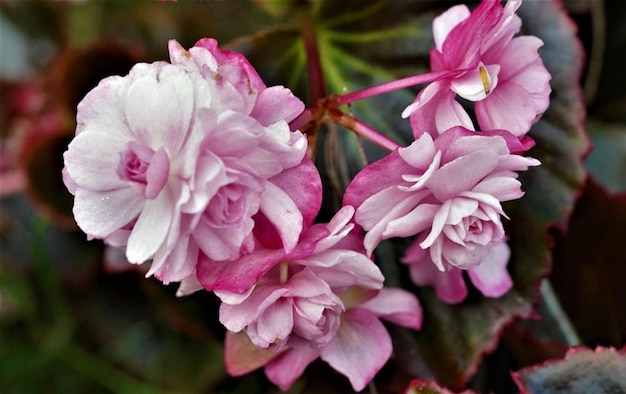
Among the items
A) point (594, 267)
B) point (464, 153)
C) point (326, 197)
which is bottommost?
point (594, 267)

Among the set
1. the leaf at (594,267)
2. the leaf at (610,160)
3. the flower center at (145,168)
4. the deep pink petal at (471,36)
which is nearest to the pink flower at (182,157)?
the flower center at (145,168)

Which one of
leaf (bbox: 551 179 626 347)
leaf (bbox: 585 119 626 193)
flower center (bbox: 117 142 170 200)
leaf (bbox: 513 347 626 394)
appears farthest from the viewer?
leaf (bbox: 585 119 626 193)

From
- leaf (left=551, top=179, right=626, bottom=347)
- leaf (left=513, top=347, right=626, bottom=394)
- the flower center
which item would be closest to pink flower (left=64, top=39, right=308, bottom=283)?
the flower center

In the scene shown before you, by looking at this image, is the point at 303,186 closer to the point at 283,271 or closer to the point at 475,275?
the point at 283,271

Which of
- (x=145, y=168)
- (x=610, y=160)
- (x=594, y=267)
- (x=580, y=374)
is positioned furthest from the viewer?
(x=610, y=160)

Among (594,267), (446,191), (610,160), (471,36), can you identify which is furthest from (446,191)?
(610,160)

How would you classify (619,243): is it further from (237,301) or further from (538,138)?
(237,301)

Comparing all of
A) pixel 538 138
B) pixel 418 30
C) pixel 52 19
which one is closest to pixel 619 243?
pixel 538 138

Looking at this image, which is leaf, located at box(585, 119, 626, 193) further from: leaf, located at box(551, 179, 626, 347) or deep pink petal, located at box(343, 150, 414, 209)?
deep pink petal, located at box(343, 150, 414, 209)
